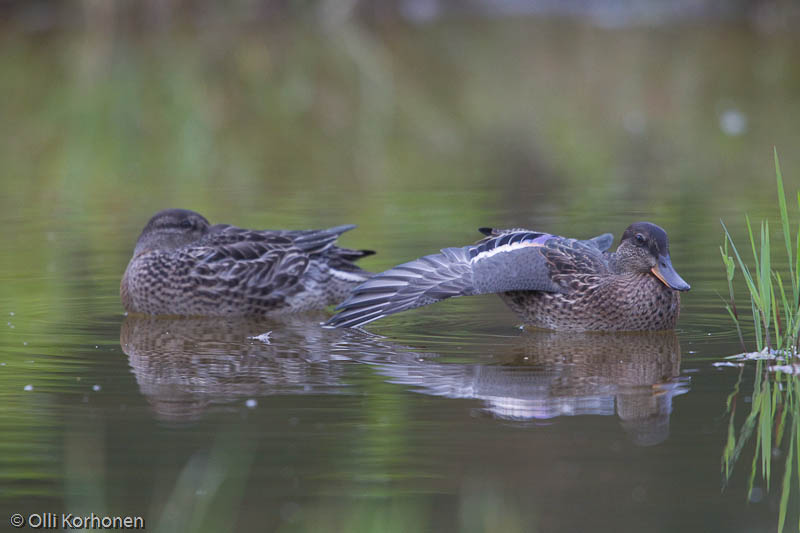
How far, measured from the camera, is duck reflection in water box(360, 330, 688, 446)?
224 inches

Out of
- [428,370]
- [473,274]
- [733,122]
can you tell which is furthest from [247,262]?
[733,122]

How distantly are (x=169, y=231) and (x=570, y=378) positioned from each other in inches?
139

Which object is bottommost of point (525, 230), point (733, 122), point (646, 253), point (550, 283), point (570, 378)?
point (570, 378)

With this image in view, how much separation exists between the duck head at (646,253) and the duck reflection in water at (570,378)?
352 mm

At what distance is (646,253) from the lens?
7.45m

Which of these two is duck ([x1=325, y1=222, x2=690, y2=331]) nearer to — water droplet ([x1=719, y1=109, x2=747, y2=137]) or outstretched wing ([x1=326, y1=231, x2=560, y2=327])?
outstretched wing ([x1=326, y1=231, x2=560, y2=327])

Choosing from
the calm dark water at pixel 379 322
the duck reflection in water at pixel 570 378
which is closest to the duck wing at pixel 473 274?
the calm dark water at pixel 379 322

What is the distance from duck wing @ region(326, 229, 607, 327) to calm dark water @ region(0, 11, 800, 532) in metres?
0.19

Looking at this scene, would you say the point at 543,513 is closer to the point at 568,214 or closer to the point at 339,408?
the point at 339,408

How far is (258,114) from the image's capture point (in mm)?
17531

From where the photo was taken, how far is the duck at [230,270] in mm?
8422

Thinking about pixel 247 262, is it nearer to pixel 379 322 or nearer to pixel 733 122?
pixel 379 322

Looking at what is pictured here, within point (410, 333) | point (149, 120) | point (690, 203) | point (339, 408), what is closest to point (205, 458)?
point (339, 408)

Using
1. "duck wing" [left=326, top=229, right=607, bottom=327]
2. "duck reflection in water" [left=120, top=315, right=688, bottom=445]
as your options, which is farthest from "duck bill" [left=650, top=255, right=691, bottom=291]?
"duck wing" [left=326, top=229, right=607, bottom=327]
